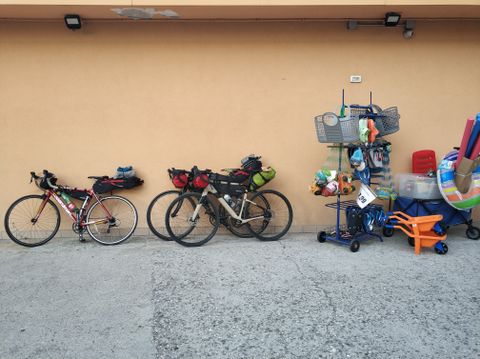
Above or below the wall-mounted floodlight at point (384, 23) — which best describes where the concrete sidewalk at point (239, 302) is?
below

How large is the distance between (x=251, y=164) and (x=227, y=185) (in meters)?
0.44

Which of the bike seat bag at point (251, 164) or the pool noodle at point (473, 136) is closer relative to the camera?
the pool noodle at point (473, 136)

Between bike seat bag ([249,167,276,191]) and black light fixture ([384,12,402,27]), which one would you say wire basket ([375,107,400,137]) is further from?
bike seat bag ([249,167,276,191])

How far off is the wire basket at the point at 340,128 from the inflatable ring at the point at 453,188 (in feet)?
3.97

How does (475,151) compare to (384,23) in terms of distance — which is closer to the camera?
(475,151)

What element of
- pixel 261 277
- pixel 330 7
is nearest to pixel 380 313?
pixel 261 277

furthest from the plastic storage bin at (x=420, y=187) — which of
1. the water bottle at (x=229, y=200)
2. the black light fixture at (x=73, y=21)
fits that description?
the black light fixture at (x=73, y=21)

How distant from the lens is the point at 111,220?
18.7ft

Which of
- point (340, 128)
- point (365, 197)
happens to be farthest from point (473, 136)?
point (340, 128)

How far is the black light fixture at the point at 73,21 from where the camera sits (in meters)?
5.41

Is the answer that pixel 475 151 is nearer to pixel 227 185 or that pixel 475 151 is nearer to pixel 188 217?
pixel 227 185

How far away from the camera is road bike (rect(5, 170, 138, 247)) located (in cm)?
555

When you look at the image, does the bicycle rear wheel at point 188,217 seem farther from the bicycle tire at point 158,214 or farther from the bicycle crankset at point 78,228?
the bicycle crankset at point 78,228

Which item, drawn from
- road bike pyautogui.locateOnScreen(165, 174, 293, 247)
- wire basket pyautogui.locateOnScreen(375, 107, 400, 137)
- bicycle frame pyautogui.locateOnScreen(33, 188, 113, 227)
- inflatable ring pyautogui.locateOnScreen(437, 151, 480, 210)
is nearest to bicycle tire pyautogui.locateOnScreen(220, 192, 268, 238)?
road bike pyautogui.locateOnScreen(165, 174, 293, 247)
